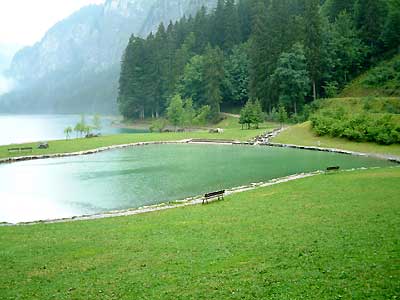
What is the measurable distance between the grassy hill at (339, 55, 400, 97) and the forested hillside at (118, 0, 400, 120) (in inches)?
131

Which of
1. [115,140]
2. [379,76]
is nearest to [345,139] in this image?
[379,76]

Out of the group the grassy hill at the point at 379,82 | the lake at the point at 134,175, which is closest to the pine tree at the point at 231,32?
the grassy hill at the point at 379,82

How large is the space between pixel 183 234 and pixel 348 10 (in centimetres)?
9183

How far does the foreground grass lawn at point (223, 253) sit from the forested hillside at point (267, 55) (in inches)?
2441

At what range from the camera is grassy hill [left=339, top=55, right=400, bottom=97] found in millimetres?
71938

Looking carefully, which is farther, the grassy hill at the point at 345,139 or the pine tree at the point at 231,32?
the pine tree at the point at 231,32

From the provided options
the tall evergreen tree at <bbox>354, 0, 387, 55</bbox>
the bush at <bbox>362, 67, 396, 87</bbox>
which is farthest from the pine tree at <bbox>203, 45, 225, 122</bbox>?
the bush at <bbox>362, 67, 396, 87</bbox>

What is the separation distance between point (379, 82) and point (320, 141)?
81.4ft

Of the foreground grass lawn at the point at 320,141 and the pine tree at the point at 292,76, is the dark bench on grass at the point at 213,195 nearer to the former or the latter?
the foreground grass lawn at the point at 320,141

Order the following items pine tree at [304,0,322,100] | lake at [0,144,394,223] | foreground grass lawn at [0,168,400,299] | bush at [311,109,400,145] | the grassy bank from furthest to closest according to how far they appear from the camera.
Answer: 1. pine tree at [304,0,322,100]
2. the grassy bank
3. bush at [311,109,400,145]
4. lake at [0,144,394,223]
5. foreground grass lawn at [0,168,400,299]

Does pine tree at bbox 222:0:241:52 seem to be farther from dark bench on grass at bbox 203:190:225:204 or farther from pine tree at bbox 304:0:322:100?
dark bench on grass at bbox 203:190:225:204

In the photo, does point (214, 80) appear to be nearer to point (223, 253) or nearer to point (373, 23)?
point (373, 23)

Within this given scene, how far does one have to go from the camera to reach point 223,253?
1561 cm

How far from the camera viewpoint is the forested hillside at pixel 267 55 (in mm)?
82562
